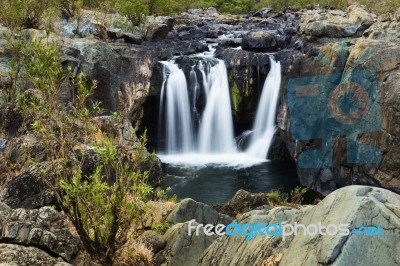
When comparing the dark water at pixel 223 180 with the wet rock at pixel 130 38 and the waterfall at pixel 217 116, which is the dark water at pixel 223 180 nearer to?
the waterfall at pixel 217 116

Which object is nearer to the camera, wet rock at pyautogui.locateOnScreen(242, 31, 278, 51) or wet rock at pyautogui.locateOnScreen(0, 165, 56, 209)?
wet rock at pyautogui.locateOnScreen(0, 165, 56, 209)

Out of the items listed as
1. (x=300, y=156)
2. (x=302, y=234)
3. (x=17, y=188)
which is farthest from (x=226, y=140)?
(x=302, y=234)

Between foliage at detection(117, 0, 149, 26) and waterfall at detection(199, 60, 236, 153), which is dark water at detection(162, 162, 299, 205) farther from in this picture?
foliage at detection(117, 0, 149, 26)

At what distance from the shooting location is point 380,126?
52.6 feet

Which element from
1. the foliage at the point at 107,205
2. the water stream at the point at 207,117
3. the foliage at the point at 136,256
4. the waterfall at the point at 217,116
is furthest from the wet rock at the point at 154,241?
the waterfall at the point at 217,116

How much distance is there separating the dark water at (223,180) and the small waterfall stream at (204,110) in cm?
313

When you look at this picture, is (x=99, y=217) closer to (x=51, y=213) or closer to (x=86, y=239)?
(x=86, y=239)

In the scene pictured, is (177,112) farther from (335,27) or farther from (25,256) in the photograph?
(25,256)

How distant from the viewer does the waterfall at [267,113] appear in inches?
995

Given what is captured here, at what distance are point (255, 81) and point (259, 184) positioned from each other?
8.40 m

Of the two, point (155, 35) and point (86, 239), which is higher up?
point (155, 35)

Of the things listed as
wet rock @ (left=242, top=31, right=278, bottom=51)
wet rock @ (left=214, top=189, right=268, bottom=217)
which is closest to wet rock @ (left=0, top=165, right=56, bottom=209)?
wet rock @ (left=214, top=189, right=268, bottom=217)

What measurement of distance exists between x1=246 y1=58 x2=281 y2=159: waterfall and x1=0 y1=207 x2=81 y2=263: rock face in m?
18.8

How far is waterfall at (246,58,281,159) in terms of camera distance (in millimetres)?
25281
